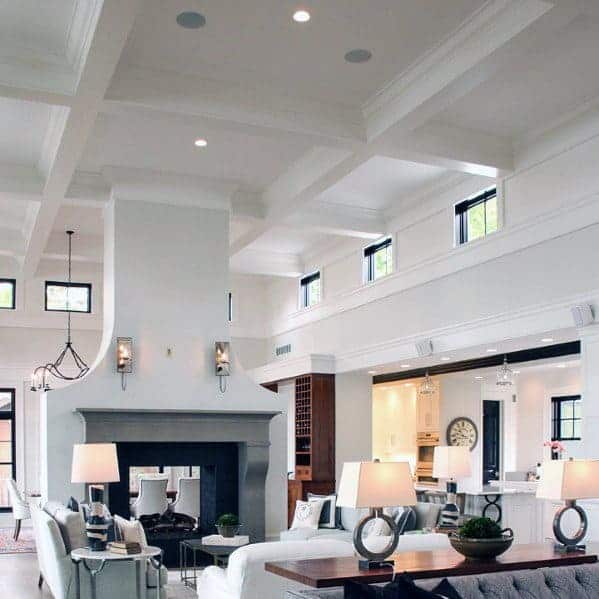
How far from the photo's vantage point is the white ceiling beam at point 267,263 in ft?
46.8

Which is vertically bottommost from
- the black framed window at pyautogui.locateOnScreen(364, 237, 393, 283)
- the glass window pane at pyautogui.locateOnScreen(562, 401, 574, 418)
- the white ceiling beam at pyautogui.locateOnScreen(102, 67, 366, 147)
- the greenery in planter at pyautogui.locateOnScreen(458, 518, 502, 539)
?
the greenery in planter at pyautogui.locateOnScreen(458, 518, 502, 539)

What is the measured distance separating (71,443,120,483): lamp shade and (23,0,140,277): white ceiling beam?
2808mm

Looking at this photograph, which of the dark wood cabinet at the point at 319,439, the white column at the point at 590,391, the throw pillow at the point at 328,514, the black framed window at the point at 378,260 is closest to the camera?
the white column at the point at 590,391

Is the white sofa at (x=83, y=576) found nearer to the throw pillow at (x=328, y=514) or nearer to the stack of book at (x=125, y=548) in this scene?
the stack of book at (x=125, y=548)

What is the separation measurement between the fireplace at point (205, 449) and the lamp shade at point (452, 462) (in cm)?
296

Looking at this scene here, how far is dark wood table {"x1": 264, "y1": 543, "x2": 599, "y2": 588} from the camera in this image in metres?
4.24

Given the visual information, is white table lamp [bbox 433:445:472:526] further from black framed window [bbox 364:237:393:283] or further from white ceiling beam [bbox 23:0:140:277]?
black framed window [bbox 364:237:393:283]

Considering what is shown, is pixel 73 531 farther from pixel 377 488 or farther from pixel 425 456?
pixel 425 456

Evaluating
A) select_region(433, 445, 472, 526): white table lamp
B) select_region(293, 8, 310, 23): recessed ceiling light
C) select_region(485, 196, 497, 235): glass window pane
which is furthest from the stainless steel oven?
select_region(293, 8, 310, 23): recessed ceiling light

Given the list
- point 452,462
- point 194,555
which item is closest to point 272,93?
point 452,462

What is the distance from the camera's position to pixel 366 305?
1228cm

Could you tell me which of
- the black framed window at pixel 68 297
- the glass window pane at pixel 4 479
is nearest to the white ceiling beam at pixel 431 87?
the black framed window at pixel 68 297

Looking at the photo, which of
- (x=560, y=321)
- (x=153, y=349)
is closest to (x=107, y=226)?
(x=153, y=349)

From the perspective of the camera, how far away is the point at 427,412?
1552 cm
